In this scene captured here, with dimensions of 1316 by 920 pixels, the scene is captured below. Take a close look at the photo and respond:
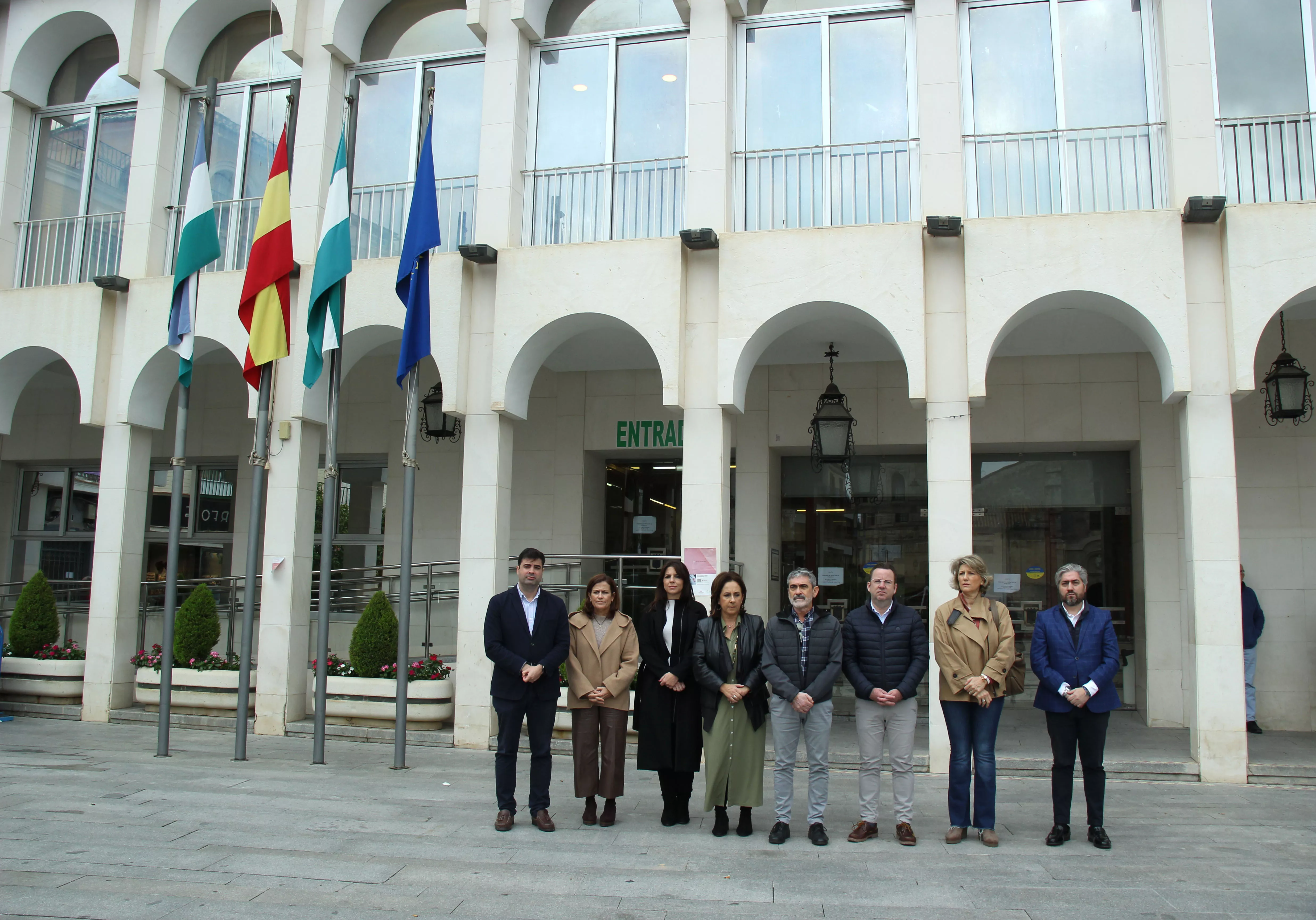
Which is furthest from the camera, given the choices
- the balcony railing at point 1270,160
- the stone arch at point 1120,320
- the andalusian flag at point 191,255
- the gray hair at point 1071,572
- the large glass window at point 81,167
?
the large glass window at point 81,167

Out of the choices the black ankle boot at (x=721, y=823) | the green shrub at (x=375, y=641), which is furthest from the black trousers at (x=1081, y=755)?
the green shrub at (x=375, y=641)

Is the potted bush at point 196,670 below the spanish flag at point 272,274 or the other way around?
below

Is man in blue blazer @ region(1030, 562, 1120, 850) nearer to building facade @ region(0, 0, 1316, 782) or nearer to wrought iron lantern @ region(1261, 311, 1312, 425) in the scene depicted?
building facade @ region(0, 0, 1316, 782)

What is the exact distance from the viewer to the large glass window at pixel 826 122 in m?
10.7

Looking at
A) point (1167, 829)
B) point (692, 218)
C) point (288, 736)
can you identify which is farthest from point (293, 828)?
point (692, 218)

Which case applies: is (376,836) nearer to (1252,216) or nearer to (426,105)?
(426,105)

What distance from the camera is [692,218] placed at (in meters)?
10.4

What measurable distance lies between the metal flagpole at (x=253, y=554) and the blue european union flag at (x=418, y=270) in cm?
150

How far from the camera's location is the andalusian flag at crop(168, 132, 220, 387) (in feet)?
33.1

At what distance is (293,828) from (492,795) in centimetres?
168

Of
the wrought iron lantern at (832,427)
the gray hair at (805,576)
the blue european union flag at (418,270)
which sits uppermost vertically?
the blue european union flag at (418,270)

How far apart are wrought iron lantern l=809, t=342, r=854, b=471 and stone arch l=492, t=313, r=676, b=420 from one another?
7.88 ft

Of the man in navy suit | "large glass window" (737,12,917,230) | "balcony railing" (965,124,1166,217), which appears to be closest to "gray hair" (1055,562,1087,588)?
the man in navy suit

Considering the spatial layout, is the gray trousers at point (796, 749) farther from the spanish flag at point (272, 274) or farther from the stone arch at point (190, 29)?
the stone arch at point (190, 29)
